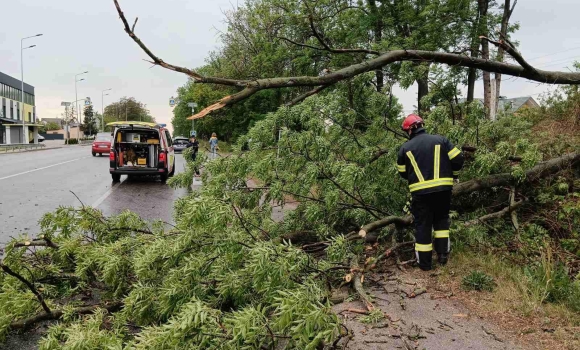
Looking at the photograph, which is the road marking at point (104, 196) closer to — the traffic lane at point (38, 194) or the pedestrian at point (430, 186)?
the traffic lane at point (38, 194)

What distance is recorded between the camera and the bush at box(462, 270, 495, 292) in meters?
4.07

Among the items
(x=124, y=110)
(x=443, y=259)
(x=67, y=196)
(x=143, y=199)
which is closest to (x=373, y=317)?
(x=443, y=259)

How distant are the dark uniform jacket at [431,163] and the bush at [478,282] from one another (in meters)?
0.91

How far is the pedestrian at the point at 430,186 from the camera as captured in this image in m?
4.55

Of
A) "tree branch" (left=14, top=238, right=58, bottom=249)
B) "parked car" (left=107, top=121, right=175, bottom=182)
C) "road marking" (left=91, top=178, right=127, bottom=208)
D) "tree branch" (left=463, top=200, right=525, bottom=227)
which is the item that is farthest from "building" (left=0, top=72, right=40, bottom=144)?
"tree branch" (left=463, top=200, right=525, bottom=227)

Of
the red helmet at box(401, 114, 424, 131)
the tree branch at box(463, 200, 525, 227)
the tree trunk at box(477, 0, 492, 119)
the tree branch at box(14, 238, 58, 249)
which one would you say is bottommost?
the tree branch at box(14, 238, 58, 249)

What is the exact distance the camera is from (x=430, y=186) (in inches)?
179

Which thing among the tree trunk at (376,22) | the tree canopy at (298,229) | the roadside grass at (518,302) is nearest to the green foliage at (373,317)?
the tree canopy at (298,229)

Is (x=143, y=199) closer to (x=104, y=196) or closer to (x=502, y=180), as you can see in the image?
(x=104, y=196)

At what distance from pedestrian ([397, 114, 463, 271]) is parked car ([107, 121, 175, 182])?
10.3 metres

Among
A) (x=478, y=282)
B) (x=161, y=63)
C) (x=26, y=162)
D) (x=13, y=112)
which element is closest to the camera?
(x=161, y=63)

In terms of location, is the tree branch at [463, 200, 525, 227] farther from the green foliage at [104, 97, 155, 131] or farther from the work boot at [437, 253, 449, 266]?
the green foliage at [104, 97, 155, 131]

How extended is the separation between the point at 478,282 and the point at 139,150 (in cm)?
1239

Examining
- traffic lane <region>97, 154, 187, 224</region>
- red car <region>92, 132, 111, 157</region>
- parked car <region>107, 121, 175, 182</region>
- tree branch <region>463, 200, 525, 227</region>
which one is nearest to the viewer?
tree branch <region>463, 200, 525, 227</region>
